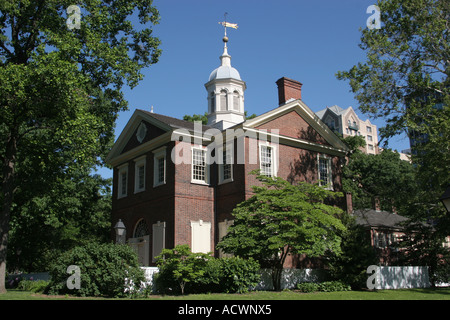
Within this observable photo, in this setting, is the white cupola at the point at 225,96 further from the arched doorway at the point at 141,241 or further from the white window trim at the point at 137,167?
the arched doorway at the point at 141,241

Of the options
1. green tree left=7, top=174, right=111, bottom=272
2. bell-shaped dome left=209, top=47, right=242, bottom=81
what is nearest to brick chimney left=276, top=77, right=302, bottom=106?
bell-shaped dome left=209, top=47, right=242, bottom=81

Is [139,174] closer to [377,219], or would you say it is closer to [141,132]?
[141,132]

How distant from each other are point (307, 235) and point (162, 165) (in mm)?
9311

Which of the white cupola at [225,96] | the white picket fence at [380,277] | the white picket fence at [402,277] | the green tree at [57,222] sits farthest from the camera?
the green tree at [57,222]

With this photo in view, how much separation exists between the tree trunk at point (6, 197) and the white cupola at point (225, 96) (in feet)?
39.6

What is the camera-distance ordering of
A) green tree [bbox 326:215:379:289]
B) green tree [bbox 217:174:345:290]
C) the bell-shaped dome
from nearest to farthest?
green tree [bbox 217:174:345:290] < green tree [bbox 326:215:379:289] < the bell-shaped dome

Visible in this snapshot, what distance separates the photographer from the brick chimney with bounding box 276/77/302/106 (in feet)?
87.6

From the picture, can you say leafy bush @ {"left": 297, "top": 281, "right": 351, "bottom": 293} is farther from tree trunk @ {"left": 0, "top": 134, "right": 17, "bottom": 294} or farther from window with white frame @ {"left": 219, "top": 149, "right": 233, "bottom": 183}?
tree trunk @ {"left": 0, "top": 134, "right": 17, "bottom": 294}

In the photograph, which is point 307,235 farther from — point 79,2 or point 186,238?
point 79,2

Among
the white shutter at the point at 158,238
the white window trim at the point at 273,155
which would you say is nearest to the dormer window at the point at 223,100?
the white window trim at the point at 273,155

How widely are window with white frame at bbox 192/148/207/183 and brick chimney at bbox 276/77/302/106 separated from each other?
6217 mm

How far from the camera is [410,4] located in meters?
22.7

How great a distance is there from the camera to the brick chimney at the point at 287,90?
26.7 meters

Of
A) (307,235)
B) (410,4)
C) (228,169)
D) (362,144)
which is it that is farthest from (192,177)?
(362,144)
